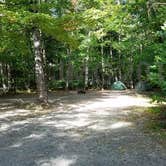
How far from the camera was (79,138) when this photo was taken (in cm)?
1038

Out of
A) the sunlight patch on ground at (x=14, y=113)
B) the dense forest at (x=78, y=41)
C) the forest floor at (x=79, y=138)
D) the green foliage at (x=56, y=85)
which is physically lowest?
the forest floor at (x=79, y=138)

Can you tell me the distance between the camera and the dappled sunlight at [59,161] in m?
7.83

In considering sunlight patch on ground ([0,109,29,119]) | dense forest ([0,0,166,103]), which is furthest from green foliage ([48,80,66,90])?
sunlight patch on ground ([0,109,29,119])

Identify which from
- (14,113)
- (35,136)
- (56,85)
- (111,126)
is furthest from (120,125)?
(56,85)

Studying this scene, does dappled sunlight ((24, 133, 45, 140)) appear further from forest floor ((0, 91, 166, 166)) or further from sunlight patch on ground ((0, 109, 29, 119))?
sunlight patch on ground ((0, 109, 29, 119))

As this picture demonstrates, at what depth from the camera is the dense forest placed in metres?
14.2

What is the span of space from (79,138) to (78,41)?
9978 millimetres

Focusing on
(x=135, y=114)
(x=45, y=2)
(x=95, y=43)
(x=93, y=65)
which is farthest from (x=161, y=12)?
(x=93, y=65)

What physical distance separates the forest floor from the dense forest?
1685mm

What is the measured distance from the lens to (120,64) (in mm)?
38094

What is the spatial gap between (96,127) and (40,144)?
107 inches

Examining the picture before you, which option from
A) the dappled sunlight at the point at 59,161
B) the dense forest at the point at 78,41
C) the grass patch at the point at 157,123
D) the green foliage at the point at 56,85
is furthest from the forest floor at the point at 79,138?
the green foliage at the point at 56,85

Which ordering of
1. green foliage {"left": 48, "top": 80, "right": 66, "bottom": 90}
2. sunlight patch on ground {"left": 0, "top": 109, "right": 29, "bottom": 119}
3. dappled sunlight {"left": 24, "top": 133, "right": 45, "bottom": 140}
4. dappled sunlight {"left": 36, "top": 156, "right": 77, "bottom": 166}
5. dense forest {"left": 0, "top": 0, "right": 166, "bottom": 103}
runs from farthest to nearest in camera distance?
green foliage {"left": 48, "top": 80, "right": 66, "bottom": 90}
sunlight patch on ground {"left": 0, "top": 109, "right": 29, "bottom": 119}
dense forest {"left": 0, "top": 0, "right": 166, "bottom": 103}
dappled sunlight {"left": 24, "top": 133, "right": 45, "bottom": 140}
dappled sunlight {"left": 36, "top": 156, "right": 77, "bottom": 166}

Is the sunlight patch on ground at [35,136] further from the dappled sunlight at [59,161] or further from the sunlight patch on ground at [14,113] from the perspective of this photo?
the sunlight patch on ground at [14,113]
